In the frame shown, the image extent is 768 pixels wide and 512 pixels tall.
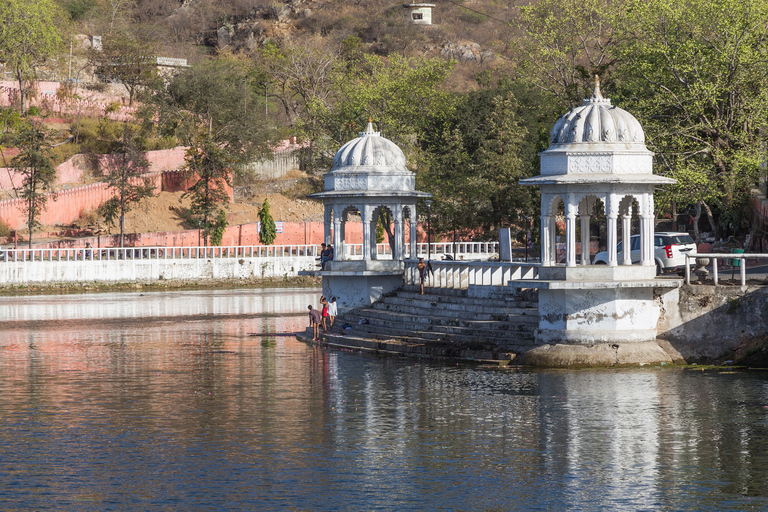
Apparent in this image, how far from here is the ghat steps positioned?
87.9ft

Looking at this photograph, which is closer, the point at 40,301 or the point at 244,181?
the point at 40,301

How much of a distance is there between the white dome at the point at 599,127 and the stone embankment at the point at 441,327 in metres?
4.44

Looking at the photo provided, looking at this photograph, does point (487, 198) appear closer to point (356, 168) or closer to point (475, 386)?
point (356, 168)

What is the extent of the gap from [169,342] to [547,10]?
130 ft

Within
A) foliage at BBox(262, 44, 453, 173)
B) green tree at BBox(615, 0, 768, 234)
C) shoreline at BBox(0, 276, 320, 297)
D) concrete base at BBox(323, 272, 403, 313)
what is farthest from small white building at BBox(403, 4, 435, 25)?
concrete base at BBox(323, 272, 403, 313)

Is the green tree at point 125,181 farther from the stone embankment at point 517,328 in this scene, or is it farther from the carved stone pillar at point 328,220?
the stone embankment at point 517,328

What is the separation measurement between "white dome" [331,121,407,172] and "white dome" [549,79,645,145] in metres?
8.36

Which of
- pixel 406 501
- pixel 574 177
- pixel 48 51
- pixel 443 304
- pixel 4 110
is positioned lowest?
pixel 406 501

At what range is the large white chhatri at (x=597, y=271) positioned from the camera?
2505 cm

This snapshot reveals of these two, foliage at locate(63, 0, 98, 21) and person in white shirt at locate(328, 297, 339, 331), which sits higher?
foliage at locate(63, 0, 98, 21)

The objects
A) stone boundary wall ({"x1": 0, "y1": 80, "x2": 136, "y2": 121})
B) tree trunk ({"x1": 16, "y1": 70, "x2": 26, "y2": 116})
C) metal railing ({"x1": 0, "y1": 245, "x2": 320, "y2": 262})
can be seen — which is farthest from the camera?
stone boundary wall ({"x1": 0, "y1": 80, "x2": 136, "y2": 121})

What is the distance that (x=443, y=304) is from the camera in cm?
3030

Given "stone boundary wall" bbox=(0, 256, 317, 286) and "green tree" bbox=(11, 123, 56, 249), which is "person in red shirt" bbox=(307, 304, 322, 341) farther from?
"green tree" bbox=(11, 123, 56, 249)

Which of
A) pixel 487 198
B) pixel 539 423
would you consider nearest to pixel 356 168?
pixel 539 423
